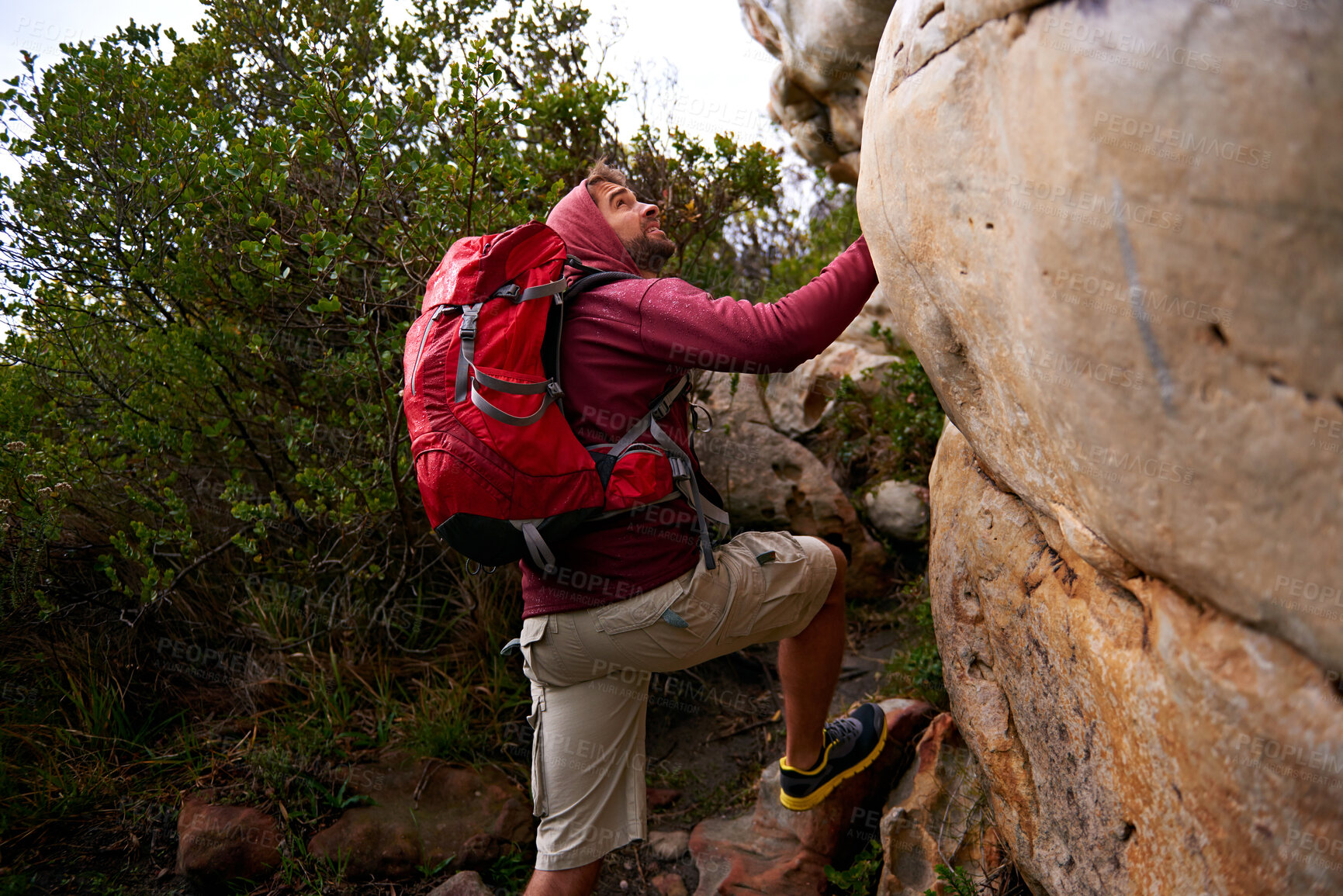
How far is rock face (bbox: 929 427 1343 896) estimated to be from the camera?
1495 mm

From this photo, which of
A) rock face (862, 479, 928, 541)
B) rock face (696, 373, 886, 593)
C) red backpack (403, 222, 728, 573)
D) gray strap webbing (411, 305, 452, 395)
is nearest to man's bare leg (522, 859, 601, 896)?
red backpack (403, 222, 728, 573)

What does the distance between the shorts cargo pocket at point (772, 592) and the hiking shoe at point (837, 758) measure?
71 cm

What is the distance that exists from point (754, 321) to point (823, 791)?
1.98m

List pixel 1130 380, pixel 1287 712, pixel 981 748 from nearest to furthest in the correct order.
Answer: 1. pixel 1287 712
2. pixel 1130 380
3. pixel 981 748

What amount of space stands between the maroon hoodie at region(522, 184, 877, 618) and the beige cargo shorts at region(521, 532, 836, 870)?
0.08 metres

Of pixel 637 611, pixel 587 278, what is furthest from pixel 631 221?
pixel 637 611

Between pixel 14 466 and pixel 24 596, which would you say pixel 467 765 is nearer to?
pixel 24 596

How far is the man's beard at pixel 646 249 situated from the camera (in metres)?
3.03

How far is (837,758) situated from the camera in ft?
10.6

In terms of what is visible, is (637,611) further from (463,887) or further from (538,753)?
(463,887)

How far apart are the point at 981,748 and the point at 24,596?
4294 millimetres

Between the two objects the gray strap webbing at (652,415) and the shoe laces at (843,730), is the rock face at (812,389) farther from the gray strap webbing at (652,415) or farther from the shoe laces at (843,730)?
the gray strap webbing at (652,415)

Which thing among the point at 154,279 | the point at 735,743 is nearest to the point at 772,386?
the point at 735,743

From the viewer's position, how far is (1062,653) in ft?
7.07
